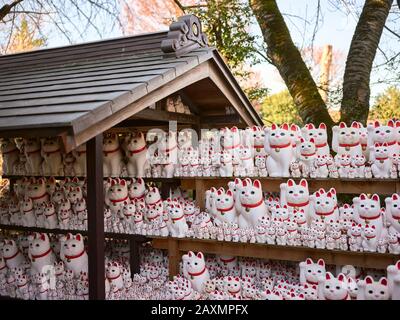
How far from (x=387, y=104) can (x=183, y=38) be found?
329 inches

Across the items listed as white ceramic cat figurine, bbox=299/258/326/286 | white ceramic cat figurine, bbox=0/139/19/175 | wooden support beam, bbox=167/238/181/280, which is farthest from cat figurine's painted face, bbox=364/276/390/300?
white ceramic cat figurine, bbox=0/139/19/175

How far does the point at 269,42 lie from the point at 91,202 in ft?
19.9

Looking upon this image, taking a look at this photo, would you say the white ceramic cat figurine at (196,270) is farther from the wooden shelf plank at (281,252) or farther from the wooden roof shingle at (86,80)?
the wooden roof shingle at (86,80)

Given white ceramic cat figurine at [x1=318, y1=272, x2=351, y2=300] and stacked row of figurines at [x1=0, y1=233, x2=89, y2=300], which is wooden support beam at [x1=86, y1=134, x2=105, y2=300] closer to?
stacked row of figurines at [x1=0, y1=233, x2=89, y2=300]

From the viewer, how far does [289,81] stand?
8312 millimetres

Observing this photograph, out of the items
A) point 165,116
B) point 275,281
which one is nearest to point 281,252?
point 275,281

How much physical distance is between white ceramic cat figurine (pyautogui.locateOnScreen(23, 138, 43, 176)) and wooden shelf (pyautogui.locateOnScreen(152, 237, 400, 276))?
2223mm

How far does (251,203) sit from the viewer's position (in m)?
4.41

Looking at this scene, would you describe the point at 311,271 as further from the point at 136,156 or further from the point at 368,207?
the point at 136,156

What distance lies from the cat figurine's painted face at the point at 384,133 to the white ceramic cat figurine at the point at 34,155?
4.44 metres
